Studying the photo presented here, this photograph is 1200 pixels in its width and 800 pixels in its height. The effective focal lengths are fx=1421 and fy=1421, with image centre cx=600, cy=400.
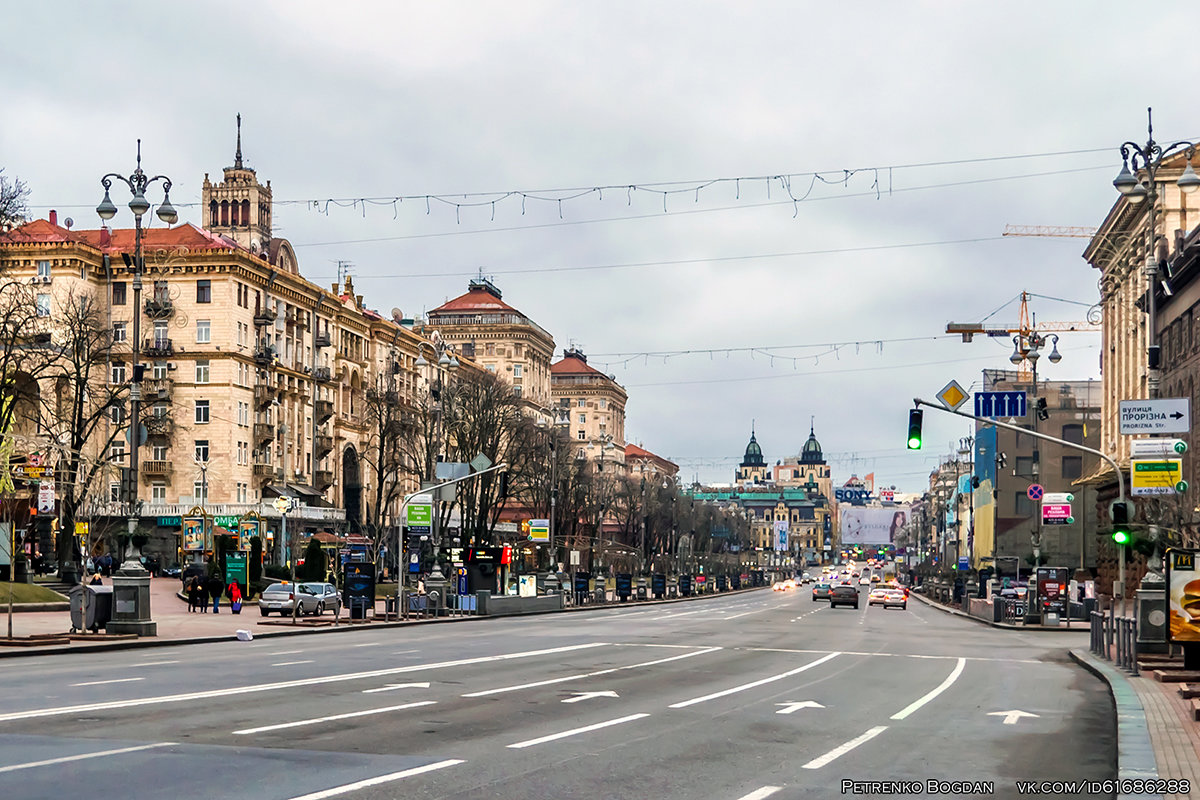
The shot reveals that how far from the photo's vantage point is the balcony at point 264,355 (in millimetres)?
96706

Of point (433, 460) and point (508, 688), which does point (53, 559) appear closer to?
point (433, 460)

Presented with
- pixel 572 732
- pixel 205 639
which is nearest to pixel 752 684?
pixel 572 732

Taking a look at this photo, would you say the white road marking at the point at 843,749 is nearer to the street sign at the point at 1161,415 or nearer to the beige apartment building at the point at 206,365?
the street sign at the point at 1161,415

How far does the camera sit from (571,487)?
11719 centimetres

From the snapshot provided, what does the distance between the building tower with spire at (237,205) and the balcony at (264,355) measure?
126ft

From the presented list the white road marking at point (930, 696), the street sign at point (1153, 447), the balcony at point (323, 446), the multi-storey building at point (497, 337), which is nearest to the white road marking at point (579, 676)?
the white road marking at point (930, 696)

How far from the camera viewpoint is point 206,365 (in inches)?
3691

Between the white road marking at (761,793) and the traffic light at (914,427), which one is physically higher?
the traffic light at (914,427)

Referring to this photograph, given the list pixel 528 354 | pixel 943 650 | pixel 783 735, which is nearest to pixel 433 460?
pixel 943 650

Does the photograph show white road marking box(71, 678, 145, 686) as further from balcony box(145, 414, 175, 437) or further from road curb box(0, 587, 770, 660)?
balcony box(145, 414, 175, 437)

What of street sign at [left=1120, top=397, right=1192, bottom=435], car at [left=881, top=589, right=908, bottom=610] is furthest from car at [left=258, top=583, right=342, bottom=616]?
car at [left=881, top=589, right=908, bottom=610]

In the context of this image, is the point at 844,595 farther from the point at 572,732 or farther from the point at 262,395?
the point at 572,732

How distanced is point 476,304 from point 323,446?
221ft

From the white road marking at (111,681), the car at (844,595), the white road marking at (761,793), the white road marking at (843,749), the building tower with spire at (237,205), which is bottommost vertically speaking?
the car at (844,595)
